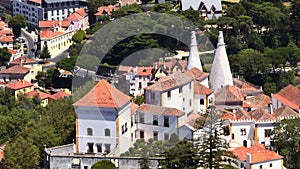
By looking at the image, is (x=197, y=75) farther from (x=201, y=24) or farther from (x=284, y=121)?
(x=201, y=24)

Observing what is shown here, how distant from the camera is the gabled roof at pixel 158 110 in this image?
17.4 meters

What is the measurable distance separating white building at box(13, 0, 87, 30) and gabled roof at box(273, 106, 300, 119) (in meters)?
23.4

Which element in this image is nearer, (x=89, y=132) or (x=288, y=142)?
(x=89, y=132)

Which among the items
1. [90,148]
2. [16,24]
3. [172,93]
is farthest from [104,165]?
[16,24]

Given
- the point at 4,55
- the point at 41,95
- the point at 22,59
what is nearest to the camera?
the point at 41,95

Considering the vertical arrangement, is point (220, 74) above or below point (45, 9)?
below

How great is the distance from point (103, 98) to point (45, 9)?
25567mm

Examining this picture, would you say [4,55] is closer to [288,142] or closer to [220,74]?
[220,74]

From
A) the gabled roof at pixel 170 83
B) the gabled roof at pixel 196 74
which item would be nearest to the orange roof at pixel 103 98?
the gabled roof at pixel 170 83

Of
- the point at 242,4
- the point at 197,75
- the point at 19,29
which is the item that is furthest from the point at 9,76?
the point at 197,75

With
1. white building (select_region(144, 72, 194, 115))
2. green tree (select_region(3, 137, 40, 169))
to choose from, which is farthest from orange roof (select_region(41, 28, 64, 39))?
white building (select_region(144, 72, 194, 115))

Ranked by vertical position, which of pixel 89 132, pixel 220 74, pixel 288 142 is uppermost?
pixel 220 74

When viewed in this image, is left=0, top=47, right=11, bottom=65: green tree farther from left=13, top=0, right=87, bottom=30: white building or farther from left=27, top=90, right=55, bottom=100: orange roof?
left=13, top=0, right=87, bottom=30: white building

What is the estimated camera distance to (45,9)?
41.7m
